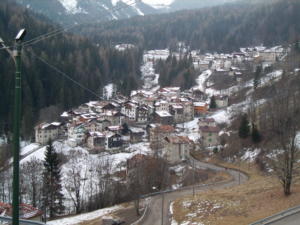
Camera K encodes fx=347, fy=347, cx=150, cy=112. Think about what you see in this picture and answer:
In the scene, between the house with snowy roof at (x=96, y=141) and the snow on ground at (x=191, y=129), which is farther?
the snow on ground at (x=191, y=129)

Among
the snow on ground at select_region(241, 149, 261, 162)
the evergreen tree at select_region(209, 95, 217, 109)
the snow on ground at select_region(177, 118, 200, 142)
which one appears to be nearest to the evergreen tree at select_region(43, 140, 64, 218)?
the snow on ground at select_region(241, 149, 261, 162)

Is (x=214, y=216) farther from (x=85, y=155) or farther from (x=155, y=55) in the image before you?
(x=155, y=55)

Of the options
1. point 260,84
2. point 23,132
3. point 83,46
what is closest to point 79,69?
point 83,46

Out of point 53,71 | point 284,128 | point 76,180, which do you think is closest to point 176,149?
point 76,180

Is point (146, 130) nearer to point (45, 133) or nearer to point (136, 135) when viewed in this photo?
point (136, 135)

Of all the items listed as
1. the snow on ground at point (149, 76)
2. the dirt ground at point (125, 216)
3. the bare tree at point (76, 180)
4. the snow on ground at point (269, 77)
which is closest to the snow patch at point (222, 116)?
the snow on ground at point (269, 77)

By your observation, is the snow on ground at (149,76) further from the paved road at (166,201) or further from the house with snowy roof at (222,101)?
the paved road at (166,201)
